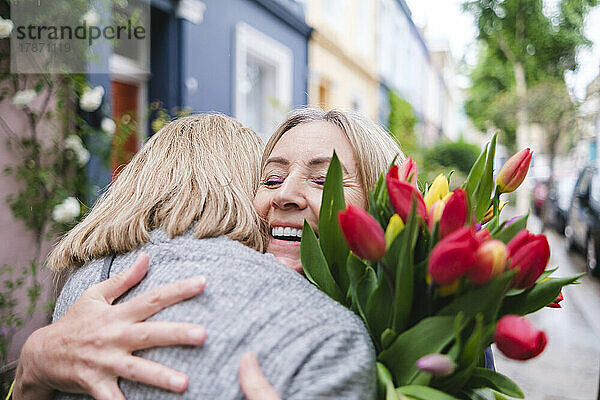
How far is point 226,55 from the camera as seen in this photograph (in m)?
6.83

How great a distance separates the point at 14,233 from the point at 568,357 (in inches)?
176

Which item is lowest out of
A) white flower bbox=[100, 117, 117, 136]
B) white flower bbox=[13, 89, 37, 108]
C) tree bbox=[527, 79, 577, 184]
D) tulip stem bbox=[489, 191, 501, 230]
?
tulip stem bbox=[489, 191, 501, 230]

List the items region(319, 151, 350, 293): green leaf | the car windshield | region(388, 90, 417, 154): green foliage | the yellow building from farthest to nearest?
region(388, 90, 417, 154): green foliage, the car windshield, the yellow building, region(319, 151, 350, 293): green leaf

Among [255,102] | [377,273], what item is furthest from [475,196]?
[255,102]

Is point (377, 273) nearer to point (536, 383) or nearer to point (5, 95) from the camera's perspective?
point (5, 95)

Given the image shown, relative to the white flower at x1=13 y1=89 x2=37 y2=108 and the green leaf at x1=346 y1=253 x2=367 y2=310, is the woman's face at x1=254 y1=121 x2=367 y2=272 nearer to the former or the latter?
the green leaf at x1=346 y1=253 x2=367 y2=310

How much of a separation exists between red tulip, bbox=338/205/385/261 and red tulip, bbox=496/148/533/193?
1.39 ft

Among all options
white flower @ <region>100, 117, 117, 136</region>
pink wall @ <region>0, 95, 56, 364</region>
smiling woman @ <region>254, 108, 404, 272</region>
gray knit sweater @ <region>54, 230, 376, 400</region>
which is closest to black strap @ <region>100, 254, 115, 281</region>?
gray knit sweater @ <region>54, 230, 376, 400</region>

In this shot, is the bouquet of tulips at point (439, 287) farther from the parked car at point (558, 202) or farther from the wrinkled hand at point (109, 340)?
the parked car at point (558, 202)

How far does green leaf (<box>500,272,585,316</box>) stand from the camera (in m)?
1.09

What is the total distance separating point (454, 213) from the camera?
98 centimetres

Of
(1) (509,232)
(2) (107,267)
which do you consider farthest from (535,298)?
(2) (107,267)

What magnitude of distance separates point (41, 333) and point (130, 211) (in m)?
0.33

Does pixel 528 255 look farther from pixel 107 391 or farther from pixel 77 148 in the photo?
pixel 77 148
